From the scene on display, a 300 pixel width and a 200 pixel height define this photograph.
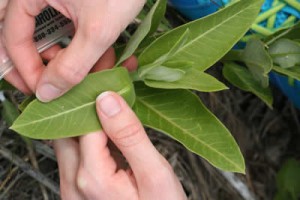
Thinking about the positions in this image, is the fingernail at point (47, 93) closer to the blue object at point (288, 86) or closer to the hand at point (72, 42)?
the hand at point (72, 42)

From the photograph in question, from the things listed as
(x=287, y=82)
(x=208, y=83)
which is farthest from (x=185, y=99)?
(x=287, y=82)

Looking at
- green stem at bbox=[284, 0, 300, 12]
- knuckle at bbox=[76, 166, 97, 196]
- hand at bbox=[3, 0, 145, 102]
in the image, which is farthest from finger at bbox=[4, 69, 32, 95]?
green stem at bbox=[284, 0, 300, 12]

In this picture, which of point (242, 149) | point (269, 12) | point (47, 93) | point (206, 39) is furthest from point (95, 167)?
point (242, 149)

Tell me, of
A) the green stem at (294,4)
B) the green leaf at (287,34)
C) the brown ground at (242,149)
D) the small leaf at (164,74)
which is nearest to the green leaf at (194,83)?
the small leaf at (164,74)

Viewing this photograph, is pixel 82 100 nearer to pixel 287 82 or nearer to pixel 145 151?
pixel 145 151

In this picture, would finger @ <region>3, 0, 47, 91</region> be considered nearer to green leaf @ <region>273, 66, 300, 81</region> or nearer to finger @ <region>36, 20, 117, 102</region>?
finger @ <region>36, 20, 117, 102</region>

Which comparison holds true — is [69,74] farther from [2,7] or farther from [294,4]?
[294,4]
